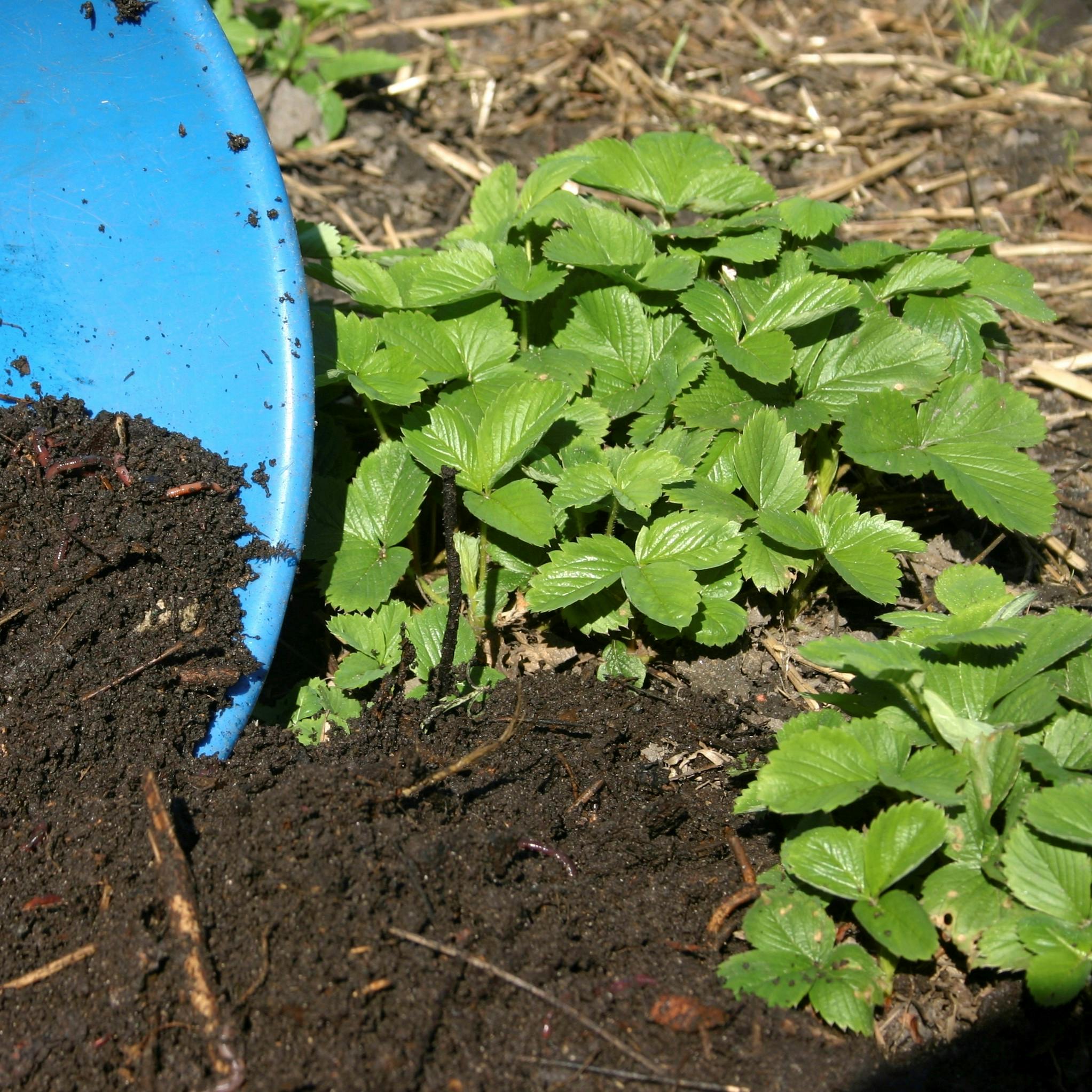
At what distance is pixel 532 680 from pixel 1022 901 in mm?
743

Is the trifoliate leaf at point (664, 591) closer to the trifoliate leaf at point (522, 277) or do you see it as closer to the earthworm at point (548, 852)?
the earthworm at point (548, 852)

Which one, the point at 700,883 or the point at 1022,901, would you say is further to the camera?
the point at 700,883

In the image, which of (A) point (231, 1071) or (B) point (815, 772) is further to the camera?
(B) point (815, 772)

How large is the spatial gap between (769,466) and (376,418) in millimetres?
641

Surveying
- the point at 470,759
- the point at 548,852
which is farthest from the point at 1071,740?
the point at 470,759

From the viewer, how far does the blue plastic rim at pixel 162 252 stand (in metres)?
1.54

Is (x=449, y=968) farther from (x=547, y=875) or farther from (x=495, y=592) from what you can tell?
(x=495, y=592)

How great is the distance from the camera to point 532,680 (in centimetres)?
168

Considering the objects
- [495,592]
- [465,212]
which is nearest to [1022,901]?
[495,592]

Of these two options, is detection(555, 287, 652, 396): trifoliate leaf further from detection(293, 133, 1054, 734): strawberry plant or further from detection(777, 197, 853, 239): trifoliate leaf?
detection(777, 197, 853, 239): trifoliate leaf

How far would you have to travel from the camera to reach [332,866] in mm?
1286

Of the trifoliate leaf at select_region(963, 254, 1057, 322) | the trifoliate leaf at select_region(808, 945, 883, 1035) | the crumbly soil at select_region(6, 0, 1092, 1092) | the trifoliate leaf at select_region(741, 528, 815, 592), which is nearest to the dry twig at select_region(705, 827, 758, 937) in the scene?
the crumbly soil at select_region(6, 0, 1092, 1092)

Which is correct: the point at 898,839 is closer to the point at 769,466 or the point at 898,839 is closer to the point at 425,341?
the point at 769,466

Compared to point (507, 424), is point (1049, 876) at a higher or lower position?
lower
